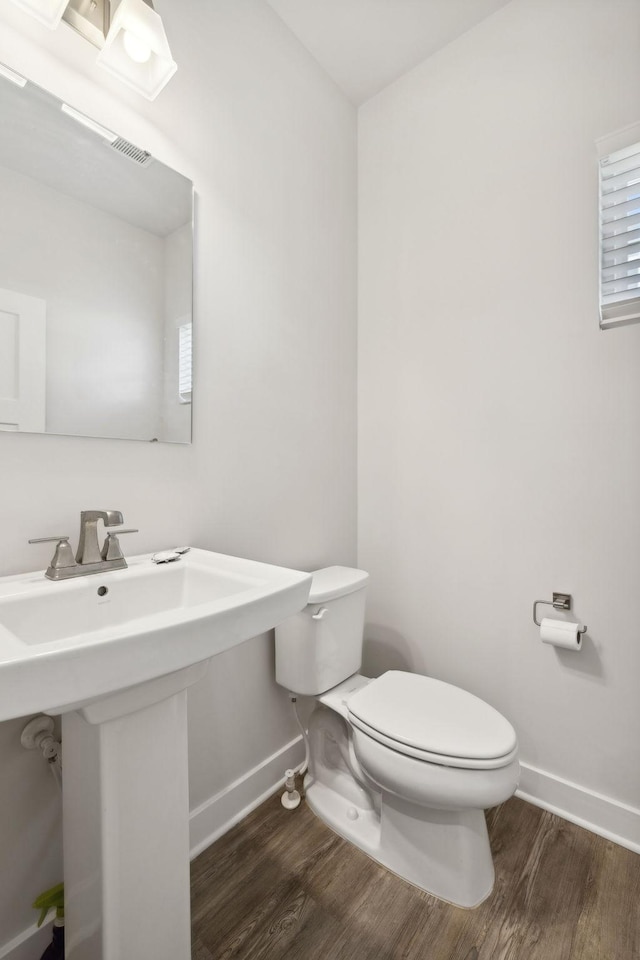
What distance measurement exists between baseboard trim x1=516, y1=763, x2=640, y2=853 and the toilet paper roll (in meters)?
0.45

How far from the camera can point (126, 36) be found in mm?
1012

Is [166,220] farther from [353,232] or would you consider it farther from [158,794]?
[158,794]

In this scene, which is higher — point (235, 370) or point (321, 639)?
point (235, 370)

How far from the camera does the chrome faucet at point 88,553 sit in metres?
0.92

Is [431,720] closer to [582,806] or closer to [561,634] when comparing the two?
[561,634]

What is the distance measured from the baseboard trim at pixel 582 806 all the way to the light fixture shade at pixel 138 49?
227 cm

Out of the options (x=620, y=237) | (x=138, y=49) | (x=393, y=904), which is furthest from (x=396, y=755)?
(x=138, y=49)

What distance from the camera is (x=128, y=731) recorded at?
746 millimetres

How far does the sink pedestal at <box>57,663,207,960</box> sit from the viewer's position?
0.73 metres

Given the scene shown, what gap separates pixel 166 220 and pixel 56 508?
0.81 metres

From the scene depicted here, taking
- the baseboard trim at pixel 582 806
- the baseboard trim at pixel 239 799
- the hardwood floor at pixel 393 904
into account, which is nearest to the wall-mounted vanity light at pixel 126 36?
the baseboard trim at pixel 239 799

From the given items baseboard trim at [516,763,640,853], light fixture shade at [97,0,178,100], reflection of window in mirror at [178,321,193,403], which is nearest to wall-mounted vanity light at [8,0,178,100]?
light fixture shade at [97,0,178,100]

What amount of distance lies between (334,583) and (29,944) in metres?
1.07

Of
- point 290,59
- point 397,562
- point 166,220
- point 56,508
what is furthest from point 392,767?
point 290,59
